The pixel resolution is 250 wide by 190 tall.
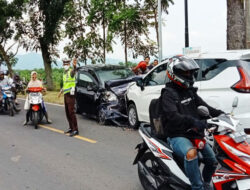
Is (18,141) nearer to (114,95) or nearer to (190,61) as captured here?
(114,95)

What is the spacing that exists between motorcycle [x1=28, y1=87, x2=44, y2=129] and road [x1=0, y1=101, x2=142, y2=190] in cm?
33

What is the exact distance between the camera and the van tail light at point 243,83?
5535 millimetres

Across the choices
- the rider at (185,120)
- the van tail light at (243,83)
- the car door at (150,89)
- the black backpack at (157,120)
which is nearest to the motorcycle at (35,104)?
the car door at (150,89)

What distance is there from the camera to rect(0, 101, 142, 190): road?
4.98 metres

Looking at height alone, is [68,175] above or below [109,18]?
below

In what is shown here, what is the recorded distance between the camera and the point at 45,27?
22.0 meters

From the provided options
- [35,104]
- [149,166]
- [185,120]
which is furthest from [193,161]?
[35,104]

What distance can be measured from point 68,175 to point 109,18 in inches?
436

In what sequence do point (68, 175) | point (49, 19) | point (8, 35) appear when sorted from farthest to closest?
1. point (8, 35)
2. point (49, 19)
3. point (68, 175)

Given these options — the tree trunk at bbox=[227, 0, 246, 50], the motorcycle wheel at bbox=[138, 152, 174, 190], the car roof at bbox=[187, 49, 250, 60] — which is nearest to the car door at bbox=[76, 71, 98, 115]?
the car roof at bbox=[187, 49, 250, 60]

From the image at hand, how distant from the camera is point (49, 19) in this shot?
2158cm

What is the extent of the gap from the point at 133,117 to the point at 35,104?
2.95 m

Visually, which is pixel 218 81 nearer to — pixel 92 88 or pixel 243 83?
pixel 243 83

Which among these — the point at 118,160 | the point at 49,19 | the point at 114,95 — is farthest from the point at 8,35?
the point at 118,160
